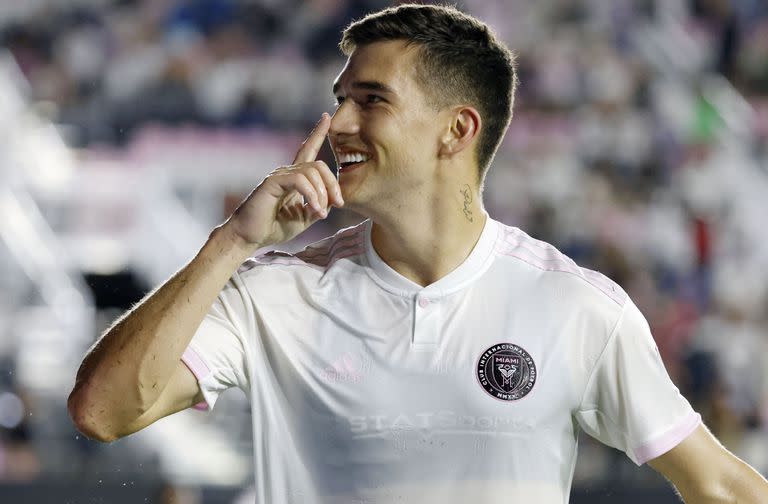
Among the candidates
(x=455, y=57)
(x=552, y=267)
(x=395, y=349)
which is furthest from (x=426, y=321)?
(x=455, y=57)

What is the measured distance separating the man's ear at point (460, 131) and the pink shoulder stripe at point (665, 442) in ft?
2.94

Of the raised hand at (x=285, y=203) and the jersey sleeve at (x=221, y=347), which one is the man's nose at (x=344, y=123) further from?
the jersey sleeve at (x=221, y=347)

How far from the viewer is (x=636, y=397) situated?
2820 millimetres

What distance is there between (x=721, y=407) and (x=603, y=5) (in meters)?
4.24

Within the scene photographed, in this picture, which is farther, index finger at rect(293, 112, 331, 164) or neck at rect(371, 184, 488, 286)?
neck at rect(371, 184, 488, 286)

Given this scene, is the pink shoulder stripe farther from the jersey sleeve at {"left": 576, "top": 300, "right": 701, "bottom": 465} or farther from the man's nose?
the man's nose

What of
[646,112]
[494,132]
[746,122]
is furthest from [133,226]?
[494,132]

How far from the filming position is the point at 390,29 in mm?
3061

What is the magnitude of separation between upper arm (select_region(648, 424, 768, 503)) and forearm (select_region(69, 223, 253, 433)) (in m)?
1.17

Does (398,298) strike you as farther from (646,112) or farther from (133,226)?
(646,112)

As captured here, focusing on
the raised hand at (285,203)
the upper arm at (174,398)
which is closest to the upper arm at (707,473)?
the raised hand at (285,203)

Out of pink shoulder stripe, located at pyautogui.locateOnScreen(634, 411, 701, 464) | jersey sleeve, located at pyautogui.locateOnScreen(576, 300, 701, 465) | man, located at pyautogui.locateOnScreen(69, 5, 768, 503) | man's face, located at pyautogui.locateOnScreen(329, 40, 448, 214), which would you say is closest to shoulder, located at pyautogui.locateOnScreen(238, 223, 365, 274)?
man, located at pyautogui.locateOnScreen(69, 5, 768, 503)

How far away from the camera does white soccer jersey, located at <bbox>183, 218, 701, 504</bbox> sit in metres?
2.78

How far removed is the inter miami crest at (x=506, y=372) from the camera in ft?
9.23
